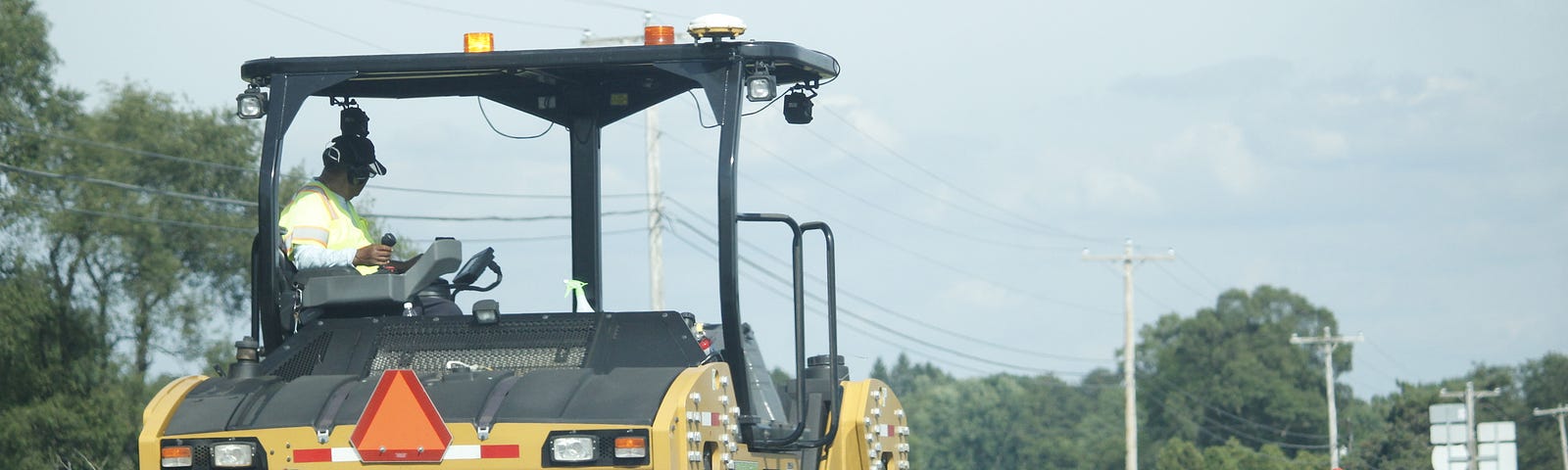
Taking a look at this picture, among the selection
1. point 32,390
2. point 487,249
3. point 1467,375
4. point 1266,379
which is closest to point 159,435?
point 487,249

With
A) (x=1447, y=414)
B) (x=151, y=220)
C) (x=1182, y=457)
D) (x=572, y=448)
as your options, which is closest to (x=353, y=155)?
(x=572, y=448)

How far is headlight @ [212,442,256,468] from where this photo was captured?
257 inches

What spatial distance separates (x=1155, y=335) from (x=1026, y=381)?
2357cm

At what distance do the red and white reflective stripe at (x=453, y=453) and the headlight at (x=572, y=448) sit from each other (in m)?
0.12

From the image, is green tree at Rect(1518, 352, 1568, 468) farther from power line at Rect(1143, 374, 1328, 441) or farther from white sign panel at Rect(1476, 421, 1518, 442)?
white sign panel at Rect(1476, 421, 1518, 442)

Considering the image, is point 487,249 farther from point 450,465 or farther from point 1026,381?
point 1026,381

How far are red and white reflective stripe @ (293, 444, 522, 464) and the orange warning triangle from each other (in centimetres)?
3

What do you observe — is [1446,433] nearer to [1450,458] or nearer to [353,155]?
[1450,458]

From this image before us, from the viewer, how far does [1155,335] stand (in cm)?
9794

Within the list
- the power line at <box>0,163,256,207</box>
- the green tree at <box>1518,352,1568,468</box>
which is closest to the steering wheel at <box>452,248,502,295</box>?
the power line at <box>0,163,256,207</box>

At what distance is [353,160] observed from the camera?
25.7 ft

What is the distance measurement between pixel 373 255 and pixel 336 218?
313 mm

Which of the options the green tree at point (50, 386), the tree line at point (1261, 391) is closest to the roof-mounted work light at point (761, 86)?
the green tree at point (50, 386)

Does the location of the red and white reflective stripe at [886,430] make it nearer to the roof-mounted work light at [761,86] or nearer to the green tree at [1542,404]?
the roof-mounted work light at [761,86]
